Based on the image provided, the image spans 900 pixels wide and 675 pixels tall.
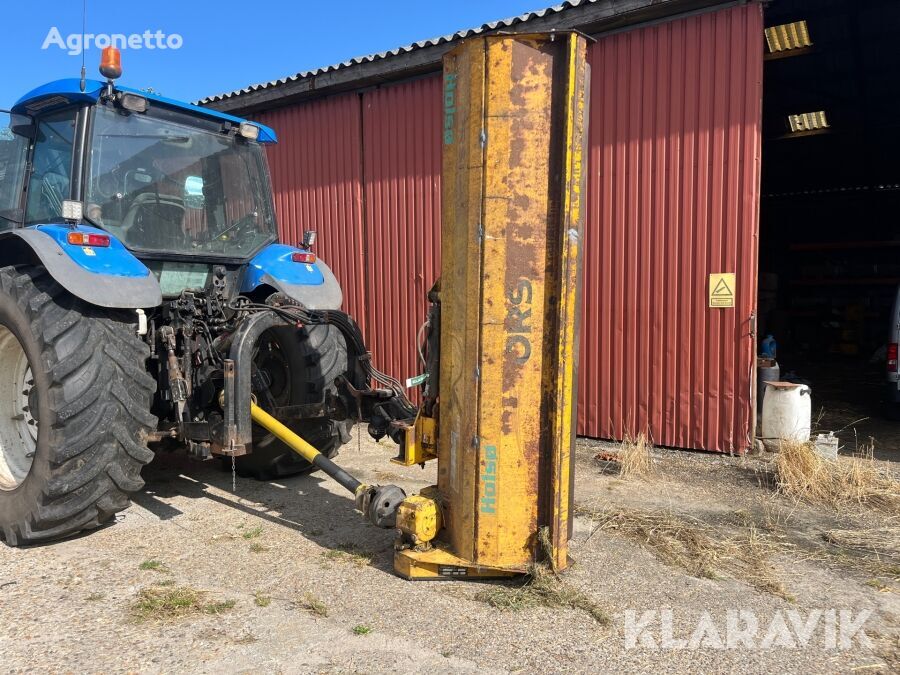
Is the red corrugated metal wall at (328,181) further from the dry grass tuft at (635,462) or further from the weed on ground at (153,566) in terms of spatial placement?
the weed on ground at (153,566)

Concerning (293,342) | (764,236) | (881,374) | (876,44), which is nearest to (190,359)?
(293,342)

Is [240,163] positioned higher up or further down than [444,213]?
higher up

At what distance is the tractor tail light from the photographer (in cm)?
375

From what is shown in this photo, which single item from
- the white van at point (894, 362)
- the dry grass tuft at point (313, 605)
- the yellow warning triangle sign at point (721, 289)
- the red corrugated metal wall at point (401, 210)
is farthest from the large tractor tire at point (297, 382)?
the white van at point (894, 362)

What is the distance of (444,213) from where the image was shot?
131 inches


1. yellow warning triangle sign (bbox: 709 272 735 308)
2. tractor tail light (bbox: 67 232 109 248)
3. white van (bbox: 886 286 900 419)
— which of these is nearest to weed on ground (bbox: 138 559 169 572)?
tractor tail light (bbox: 67 232 109 248)

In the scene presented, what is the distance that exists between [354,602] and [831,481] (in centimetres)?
369

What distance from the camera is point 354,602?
120 inches

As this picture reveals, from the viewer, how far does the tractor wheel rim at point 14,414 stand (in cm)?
411

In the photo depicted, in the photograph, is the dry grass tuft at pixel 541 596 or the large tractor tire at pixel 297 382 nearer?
the dry grass tuft at pixel 541 596

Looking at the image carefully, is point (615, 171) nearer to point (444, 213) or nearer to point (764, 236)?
point (444, 213)

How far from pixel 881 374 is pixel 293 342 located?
11007 mm

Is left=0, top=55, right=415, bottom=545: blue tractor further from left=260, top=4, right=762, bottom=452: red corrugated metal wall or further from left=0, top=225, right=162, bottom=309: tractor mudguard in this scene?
left=260, top=4, right=762, bottom=452: red corrugated metal wall

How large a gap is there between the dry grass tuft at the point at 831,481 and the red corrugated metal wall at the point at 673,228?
0.94 m
